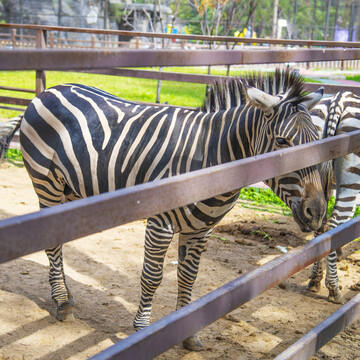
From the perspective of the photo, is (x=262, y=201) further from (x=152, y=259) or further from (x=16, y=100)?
(x=16, y=100)

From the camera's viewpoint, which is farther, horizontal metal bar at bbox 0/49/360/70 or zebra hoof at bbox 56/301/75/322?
zebra hoof at bbox 56/301/75/322

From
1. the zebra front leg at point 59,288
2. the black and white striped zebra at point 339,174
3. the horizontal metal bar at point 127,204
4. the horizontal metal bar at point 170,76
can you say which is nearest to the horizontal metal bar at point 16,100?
the horizontal metal bar at point 170,76

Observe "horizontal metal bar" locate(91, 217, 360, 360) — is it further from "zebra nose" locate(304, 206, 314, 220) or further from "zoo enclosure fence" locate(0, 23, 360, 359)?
"zebra nose" locate(304, 206, 314, 220)

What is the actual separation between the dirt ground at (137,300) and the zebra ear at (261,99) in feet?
5.23

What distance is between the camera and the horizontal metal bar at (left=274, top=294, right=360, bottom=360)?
7.25ft

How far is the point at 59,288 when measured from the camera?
3914mm

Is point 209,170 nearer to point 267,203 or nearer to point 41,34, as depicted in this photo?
point 267,203

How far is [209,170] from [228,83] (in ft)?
6.06

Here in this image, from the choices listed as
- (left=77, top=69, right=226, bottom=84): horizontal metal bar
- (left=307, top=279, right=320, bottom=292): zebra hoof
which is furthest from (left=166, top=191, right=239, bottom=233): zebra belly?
(left=77, top=69, right=226, bottom=84): horizontal metal bar

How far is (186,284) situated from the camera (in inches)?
146

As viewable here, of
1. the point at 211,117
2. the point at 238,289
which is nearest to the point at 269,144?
the point at 211,117

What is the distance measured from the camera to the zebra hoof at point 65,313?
3752 mm

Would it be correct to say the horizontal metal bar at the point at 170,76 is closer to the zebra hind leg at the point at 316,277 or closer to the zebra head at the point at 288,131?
the zebra hind leg at the point at 316,277

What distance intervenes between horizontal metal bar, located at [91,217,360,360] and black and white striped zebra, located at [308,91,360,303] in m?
1.94
